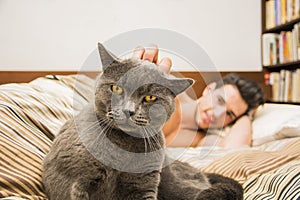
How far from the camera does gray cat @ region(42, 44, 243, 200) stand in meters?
0.62

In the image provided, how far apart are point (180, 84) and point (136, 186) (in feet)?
0.73

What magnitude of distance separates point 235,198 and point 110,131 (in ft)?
1.19

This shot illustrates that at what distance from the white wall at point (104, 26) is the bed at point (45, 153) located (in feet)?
2.89

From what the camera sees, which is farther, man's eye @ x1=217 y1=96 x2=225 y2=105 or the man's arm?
the man's arm

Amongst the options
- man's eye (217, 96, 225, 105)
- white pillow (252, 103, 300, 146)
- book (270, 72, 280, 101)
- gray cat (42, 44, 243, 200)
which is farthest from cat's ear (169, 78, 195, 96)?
book (270, 72, 280, 101)

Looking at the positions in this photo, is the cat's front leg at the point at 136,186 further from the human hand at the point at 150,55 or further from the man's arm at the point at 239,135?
the man's arm at the point at 239,135

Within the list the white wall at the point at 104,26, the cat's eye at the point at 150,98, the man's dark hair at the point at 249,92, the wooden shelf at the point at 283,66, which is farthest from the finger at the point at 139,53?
the wooden shelf at the point at 283,66

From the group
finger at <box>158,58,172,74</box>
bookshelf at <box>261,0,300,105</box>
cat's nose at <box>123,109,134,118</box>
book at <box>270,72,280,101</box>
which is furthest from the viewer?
book at <box>270,72,280,101</box>

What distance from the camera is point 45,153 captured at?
3.05ft

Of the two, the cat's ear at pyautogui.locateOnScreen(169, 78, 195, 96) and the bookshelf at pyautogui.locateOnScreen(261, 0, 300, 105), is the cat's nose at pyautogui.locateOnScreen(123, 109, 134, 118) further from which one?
the bookshelf at pyautogui.locateOnScreen(261, 0, 300, 105)

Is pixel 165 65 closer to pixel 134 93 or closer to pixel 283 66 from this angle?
pixel 134 93

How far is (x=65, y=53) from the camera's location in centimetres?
266

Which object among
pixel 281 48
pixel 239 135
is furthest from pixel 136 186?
pixel 281 48

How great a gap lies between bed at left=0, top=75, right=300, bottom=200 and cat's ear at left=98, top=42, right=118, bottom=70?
0.58ft
